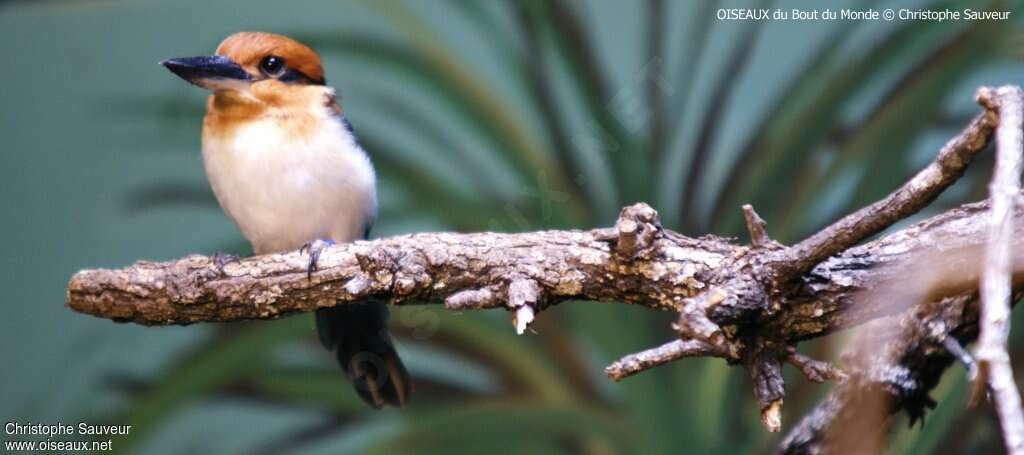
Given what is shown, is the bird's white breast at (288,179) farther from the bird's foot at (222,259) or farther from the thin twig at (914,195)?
the thin twig at (914,195)

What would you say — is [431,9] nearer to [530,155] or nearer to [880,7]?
[530,155]

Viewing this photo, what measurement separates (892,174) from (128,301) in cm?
150

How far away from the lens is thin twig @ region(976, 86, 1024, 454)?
680 mm

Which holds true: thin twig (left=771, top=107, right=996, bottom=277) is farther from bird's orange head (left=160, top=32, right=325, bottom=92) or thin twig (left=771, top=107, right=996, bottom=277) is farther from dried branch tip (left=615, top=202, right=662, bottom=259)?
bird's orange head (left=160, top=32, right=325, bottom=92)

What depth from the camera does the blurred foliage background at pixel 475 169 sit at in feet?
6.93

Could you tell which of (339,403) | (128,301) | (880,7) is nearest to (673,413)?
(339,403)

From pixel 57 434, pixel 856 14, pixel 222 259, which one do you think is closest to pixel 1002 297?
pixel 222 259

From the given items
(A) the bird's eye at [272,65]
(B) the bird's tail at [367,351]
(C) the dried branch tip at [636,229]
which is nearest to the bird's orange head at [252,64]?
(A) the bird's eye at [272,65]

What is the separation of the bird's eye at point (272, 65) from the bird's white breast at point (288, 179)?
7 centimetres

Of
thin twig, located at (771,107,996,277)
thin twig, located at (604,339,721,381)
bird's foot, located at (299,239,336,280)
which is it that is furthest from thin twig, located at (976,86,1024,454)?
bird's foot, located at (299,239,336,280)

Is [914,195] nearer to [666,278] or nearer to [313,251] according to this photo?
[666,278]

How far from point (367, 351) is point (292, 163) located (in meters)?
0.33

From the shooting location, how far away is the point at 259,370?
236 centimetres

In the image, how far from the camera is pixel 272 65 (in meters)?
1.54
